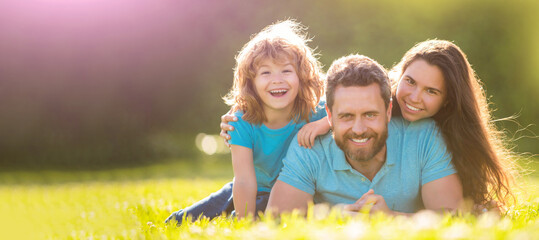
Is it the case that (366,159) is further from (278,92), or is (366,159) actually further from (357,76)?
(278,92)

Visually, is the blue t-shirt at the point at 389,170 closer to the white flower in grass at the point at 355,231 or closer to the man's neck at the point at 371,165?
the man's neck at the point at 371,165

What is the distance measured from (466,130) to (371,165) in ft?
2.12

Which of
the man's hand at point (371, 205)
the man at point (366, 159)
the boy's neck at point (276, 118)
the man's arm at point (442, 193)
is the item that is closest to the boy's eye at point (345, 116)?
the man at point (366, 159)

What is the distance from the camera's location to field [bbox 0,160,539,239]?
179cm

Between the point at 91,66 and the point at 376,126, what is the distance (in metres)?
7.17

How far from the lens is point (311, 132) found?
10.8 feet

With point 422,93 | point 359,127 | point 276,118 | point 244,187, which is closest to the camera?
point 359,127

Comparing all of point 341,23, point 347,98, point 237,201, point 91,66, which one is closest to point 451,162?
point 347,98

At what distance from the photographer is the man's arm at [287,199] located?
314 cm

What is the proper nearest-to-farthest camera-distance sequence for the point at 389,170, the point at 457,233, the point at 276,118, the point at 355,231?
the point at 457,233 → the point at 355,231 → the point at 389,170 → the point at 276,118

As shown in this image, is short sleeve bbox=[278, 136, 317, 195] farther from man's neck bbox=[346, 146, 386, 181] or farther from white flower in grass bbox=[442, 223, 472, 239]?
white flower in grass bbox=[442, 223, 472, 239]

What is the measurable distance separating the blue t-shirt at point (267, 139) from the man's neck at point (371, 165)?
2.12ft

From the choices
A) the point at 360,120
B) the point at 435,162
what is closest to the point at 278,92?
the point at 360,120

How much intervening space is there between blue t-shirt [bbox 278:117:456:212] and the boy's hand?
0.05 m
